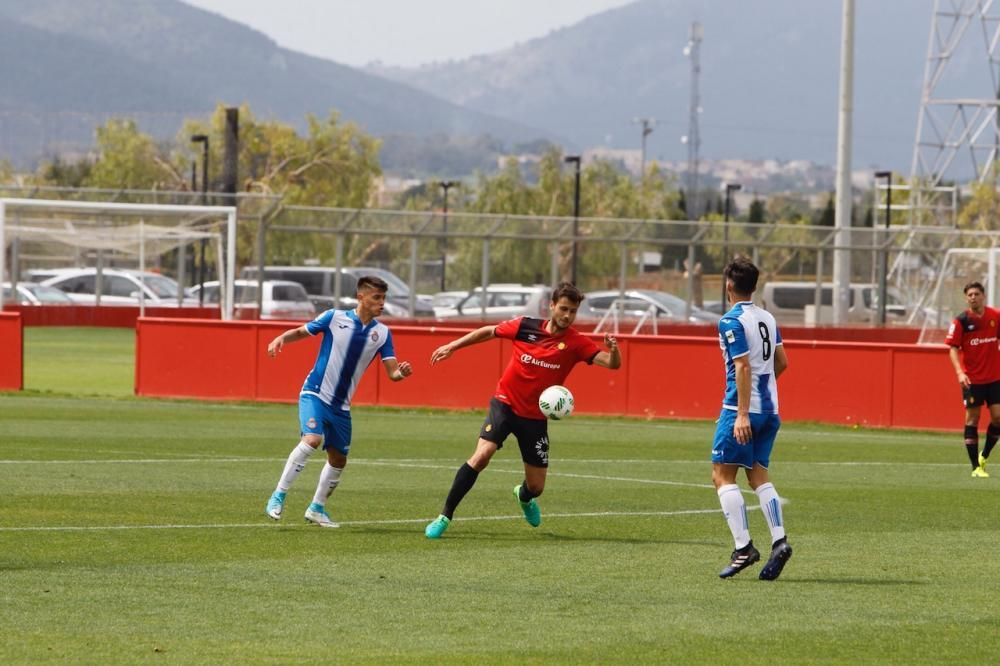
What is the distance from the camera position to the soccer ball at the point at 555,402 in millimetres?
12561

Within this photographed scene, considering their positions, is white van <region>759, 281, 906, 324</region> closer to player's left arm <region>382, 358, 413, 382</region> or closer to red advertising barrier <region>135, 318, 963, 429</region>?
red advertising barrier <region>135, 318, 963, 429</region>

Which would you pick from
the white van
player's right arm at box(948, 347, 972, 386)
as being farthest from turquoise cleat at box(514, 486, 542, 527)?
the white van

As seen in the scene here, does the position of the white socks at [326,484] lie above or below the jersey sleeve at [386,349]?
below

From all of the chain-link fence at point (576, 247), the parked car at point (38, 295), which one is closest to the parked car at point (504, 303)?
the chain-link fence at point (576, 247)

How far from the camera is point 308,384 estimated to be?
13352mm

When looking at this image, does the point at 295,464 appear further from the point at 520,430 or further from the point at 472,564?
the point at 472,564

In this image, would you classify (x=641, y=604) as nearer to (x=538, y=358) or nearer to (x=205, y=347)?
(x=538, y=358)

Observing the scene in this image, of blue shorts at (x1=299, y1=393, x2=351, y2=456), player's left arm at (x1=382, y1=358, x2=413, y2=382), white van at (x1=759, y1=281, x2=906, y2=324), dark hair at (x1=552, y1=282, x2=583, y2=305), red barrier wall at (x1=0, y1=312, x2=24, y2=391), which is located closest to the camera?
dark hair at (x1=552, y1=282, x2=583, y2=305)

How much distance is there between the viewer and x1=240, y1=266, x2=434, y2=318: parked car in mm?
43750

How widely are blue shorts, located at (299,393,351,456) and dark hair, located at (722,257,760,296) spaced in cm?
378

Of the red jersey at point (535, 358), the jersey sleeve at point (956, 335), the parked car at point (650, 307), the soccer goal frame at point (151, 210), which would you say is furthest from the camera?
the parked car at point (650, 307)

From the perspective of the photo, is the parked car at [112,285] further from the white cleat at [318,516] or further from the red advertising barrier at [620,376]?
the white cleat at [318,516]

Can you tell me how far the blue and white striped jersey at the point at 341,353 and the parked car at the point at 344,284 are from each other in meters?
26.4

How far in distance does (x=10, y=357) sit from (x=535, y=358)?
55.9 feet
